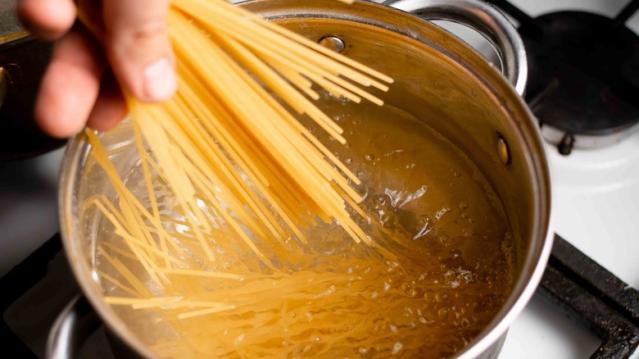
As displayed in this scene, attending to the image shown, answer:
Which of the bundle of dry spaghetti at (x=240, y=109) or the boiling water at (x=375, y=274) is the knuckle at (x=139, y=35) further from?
the boiling water at (x=375, y=274)

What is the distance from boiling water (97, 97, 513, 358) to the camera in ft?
2.17

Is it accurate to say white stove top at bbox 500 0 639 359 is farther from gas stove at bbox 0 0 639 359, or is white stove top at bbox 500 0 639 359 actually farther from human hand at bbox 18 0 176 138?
human hand at bbox 18 0 176 138

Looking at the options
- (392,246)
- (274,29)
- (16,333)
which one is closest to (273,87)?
(274,29)

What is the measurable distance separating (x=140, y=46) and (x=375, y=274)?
361mm

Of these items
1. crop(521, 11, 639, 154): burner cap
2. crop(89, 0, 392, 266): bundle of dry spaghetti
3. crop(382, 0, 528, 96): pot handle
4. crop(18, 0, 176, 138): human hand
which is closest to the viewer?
crop(18, 0, 176, 138): human hand

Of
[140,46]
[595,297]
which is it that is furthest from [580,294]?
[140,46]

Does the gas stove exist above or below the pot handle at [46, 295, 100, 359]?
below

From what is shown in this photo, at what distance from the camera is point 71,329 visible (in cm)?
54

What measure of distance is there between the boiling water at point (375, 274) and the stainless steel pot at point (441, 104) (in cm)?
3

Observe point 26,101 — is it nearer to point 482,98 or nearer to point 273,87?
point 273,87

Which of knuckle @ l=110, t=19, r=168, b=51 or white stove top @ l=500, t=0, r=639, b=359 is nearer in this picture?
knuckle @ l=110, t=19, r=168, b=51

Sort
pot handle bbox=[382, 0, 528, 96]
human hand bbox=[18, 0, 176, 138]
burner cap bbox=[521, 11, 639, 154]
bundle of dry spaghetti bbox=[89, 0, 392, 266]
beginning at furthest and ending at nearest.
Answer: burner cap bbox=[521, 11, 639, 154] < pot handle bbox=[382, 0, 528, 96] < bundle of dry spaghetti bbox=[89, 0, 392, 266] < human hand bbox=[18, 0, 176, 138]

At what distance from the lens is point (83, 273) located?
1.67 ft

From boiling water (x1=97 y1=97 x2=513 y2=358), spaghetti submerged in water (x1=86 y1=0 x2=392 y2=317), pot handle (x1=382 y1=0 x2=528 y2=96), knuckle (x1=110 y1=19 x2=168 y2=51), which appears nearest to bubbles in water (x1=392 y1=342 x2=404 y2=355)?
boiling water (x1=97 y1=97 x2=513 y2=358)
